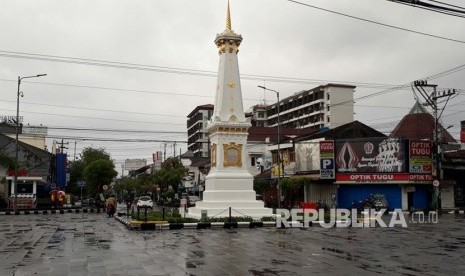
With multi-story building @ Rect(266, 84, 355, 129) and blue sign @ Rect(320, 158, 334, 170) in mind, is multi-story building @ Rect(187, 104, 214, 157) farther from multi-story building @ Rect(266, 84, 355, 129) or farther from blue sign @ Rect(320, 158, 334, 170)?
blue sign @ Rect(320, 158, 334, 170)

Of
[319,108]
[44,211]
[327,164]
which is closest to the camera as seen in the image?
[44,211]

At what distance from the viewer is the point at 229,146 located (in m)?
30.6

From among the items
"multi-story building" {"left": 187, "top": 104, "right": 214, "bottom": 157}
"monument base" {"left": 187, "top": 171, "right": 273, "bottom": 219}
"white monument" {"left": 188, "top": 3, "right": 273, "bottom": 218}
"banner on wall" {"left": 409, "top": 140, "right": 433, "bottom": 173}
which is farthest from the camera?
"multi-story building" {"left": 187, "top": 104, "right": 214, "bottom": 157}

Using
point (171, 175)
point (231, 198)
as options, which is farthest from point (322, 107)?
point (231, 198)

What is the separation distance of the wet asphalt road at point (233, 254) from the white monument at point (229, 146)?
25.6 ft

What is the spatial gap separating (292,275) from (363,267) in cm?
219

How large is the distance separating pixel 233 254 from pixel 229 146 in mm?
15991

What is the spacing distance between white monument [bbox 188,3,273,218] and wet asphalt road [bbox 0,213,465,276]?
25.6 ft

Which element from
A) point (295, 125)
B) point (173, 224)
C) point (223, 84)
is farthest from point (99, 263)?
point (295, 125)

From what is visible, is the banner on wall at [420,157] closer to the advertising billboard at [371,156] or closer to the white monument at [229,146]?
the advertising billboard at [371,156]

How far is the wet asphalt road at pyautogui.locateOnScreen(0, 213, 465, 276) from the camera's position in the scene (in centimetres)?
1196

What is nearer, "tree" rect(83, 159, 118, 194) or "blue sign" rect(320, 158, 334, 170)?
"blue sign" rect(320, 158, 334, 170)

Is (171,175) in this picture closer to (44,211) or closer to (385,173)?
(44,211)

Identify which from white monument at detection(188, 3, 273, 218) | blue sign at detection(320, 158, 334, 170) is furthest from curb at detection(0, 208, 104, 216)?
blue sign at detection(320, 158, 334, 170)
